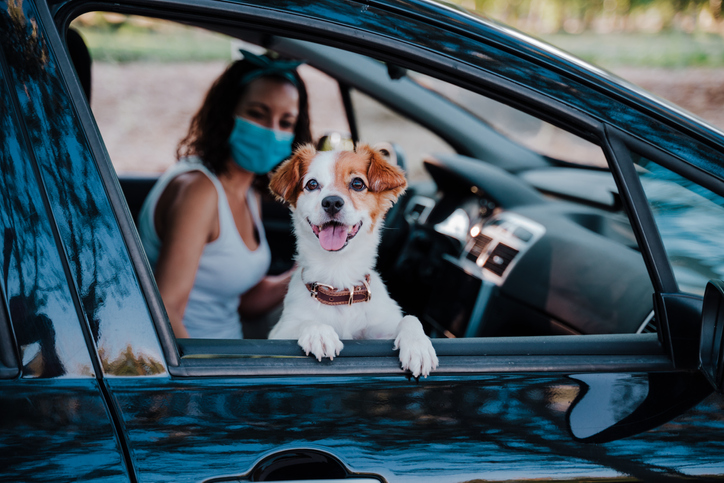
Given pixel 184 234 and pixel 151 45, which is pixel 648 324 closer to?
pixel 184 234

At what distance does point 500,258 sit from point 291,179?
106 centimetres

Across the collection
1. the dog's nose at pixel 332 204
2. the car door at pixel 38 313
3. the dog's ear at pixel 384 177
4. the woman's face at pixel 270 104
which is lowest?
the car door at pixel 38 313

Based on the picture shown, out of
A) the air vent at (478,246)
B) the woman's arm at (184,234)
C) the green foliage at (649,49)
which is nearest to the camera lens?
the woman's arm at (184,234)

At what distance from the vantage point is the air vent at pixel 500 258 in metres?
2.47

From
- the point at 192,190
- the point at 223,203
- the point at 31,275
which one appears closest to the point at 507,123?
the point at 223,203

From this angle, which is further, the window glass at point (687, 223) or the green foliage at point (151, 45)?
the green foliage at point (151, 45)

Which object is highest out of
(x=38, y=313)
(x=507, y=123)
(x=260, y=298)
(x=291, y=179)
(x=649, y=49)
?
(x=649, y=49)

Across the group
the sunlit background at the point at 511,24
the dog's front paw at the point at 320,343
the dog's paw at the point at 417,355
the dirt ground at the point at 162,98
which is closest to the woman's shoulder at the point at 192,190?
the dog's front paw at the point at 320,343

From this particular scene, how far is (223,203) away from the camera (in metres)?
2.29

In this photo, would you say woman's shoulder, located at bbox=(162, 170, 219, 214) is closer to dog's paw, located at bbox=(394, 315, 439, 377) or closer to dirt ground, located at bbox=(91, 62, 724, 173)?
dog's paw, located at bbox=(394, 315, 439, 377)

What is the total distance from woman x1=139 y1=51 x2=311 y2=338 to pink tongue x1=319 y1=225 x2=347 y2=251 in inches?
24.5

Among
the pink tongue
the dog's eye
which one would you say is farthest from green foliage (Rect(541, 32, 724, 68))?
the pink tongue

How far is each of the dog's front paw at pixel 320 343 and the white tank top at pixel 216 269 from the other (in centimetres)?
112

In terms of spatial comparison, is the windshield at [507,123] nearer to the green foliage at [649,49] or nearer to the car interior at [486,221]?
the car interior at [486,221]
